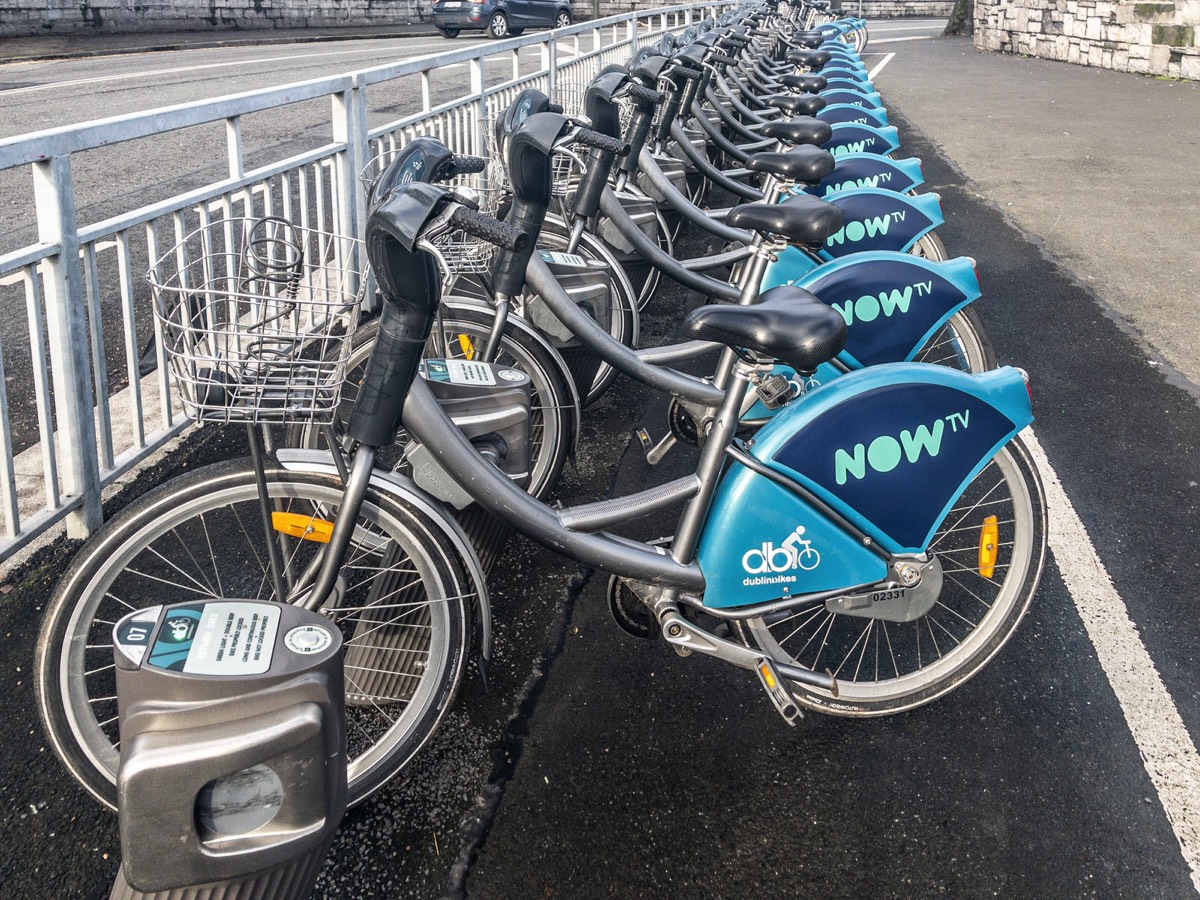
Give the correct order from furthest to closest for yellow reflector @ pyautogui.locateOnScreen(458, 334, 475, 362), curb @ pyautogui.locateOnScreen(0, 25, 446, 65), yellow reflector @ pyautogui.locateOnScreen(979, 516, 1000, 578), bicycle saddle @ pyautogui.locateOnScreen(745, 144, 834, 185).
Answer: curb @ pyautogui.locateOnScreen(0, 25, 446, 65) < bicycle saddle @ pyautogui.locateOnScreen(745, 144, 834, 185) < yellow reflector @ pyautogui.locateOnScreen(458, 334, 475, 362) < yellow reflector @ pyautogui.locateOnScreen(979, 516, 1000, 578)

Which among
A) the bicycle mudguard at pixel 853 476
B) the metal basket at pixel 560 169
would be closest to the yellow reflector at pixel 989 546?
the bicycle mudguard at pixel 853 476

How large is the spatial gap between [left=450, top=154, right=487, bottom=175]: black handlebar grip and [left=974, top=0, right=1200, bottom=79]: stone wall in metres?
17.7

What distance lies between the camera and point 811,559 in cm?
281

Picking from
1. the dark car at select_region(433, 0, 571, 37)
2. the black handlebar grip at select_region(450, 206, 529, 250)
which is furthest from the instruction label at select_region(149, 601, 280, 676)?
the dark car at select_region(433, 0, 571, 37)

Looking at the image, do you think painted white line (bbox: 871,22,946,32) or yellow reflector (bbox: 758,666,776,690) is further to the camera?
painted white line (bbox: 871,22,946,32)

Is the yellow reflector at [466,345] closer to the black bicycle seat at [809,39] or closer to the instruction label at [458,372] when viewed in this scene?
the instruction label at [458,372]

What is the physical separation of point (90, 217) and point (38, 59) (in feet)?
44.5

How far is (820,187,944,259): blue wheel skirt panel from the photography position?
16.2 ft

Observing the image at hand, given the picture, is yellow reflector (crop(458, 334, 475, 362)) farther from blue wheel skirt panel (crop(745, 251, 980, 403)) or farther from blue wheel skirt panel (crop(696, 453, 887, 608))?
blue wheel skirt panel (crop(696, 453, 887, 608))

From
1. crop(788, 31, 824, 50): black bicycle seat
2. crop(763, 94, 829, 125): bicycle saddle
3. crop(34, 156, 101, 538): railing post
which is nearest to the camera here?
crop(34, 156, 101, 538): railing post

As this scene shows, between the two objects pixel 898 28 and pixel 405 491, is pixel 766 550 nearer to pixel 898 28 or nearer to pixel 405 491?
pixel 405 491

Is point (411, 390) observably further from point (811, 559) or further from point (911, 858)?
point (911, 858)

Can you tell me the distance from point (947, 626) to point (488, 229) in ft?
6.50

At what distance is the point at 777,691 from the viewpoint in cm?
284
